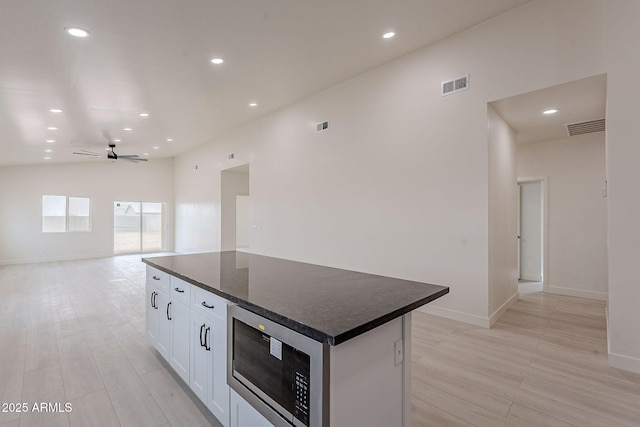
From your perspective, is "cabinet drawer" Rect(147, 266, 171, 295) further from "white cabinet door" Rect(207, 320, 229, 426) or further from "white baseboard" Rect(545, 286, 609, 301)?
"white baseboard" Rect(545, 286, 609, 301)

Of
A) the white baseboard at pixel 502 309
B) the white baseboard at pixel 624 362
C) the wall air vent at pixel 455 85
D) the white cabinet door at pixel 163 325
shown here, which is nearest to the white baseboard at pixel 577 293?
the white baseboard at pixel 502 309

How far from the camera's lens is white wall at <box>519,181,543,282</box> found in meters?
6.12

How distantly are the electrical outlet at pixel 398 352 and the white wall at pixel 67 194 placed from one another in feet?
38.3

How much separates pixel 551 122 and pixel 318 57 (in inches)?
136

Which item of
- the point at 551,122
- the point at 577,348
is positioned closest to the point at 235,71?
the point at 551,122

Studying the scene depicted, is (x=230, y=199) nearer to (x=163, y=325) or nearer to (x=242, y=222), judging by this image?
(x=242, y=222)

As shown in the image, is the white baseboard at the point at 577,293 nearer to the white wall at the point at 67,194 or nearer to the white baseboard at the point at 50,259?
the white wall at the point at 67,194

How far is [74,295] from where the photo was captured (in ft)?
16.9

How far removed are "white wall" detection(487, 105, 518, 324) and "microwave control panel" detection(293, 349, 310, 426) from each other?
3176 millimetres

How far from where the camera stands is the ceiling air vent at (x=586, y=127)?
4.21 m

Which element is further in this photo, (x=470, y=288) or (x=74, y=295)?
(x=74, y=295)

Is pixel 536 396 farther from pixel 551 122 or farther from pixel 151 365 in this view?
pixel 551 122

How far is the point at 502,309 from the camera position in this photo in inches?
158

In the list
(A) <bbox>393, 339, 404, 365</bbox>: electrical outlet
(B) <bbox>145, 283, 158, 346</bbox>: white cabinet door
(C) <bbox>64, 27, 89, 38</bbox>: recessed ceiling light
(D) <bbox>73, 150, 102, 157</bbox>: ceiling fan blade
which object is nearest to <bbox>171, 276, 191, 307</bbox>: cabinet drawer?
(B) <bbox>145, 283, 158, 346</bbox>: white cabinet door
